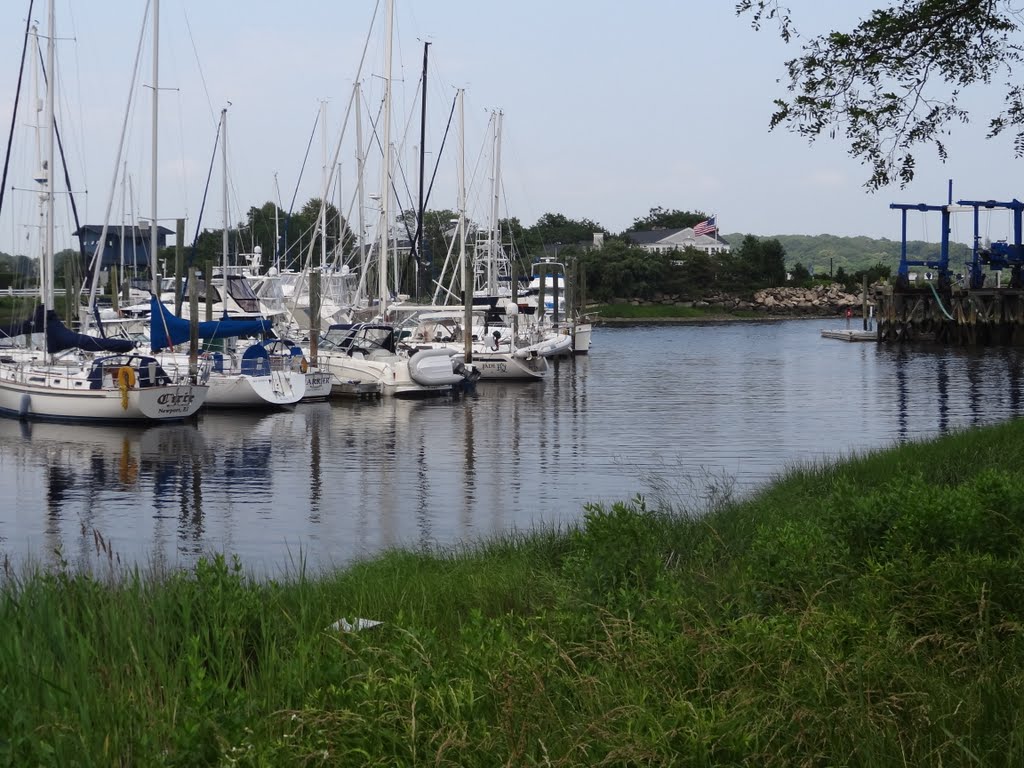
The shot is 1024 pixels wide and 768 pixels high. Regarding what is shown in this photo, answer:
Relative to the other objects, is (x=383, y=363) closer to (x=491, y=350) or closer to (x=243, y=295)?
(x=491, y=350)

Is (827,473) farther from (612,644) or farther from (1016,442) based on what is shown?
(612,644)

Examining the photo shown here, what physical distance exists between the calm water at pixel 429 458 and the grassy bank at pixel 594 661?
4171mm

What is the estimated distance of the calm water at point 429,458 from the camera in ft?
66.9

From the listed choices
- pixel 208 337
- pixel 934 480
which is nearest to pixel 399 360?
pixel 208 337

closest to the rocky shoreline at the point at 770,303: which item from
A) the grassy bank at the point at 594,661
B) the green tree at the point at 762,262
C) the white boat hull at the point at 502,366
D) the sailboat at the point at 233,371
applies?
the green tree at the point at 762,262

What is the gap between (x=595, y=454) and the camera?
30375 mm

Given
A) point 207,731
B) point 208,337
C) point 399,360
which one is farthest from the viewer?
point 399,360

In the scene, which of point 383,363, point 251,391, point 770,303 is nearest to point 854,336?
point 383,363

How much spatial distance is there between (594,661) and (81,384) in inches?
1265

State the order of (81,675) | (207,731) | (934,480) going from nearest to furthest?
(207,731), (81,675), (934,480)

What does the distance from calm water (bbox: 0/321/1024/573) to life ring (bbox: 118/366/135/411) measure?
1026 mm

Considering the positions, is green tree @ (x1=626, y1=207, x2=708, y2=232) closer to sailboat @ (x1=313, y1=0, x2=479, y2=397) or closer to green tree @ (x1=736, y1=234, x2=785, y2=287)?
green tree @ (x1=736, y1=234, x2=785, y2=287)

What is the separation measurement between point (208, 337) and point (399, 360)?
7.78 metres

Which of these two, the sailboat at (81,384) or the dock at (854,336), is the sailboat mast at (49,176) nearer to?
the sailboat at (81,384)
